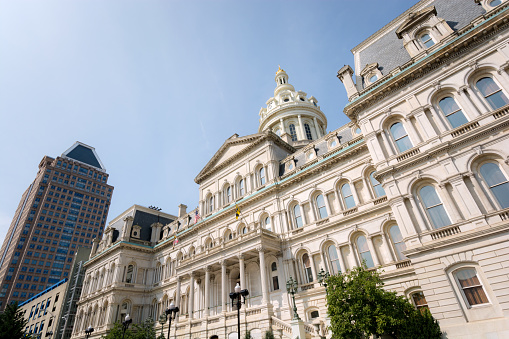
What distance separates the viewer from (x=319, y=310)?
22.8 metres

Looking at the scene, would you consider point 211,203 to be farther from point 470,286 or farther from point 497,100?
point 497,100

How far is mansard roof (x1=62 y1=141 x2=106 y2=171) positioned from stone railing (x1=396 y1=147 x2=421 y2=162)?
134728 millimetres

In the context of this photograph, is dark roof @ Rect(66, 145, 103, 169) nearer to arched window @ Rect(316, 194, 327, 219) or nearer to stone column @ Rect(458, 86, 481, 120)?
arched window @ Rect(316, 194, 327, 219)

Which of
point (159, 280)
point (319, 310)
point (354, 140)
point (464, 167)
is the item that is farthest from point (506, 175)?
point (159, 280)

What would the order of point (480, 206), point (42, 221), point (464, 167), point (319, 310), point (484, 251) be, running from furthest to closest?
1. point (42, 221)
2. point (319, 310)
3. point (464, 167)
4. point (480, 206)
5. point (484, 251)

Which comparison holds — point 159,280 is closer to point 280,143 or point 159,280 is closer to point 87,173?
point 280,143

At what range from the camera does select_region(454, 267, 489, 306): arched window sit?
1405 cm

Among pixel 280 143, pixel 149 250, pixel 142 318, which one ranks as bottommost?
pixel 142 318

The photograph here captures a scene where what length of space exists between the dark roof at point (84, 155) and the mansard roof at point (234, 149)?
10938cm

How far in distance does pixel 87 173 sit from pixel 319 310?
121271mm

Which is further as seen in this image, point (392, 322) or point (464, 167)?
point (464, 167)

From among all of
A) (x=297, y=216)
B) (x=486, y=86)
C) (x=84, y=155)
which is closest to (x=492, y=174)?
(x=486, y=86)

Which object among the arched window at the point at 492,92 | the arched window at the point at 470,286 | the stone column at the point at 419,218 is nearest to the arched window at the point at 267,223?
the stone column at the point at 419,218

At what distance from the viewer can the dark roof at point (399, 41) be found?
64.5 feet
